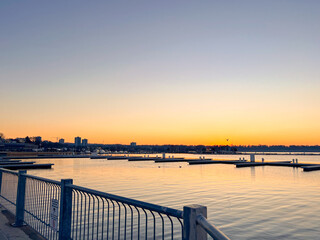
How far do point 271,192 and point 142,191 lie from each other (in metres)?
10.1

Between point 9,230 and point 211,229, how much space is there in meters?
7.50

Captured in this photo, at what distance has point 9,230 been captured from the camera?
26.1 feet

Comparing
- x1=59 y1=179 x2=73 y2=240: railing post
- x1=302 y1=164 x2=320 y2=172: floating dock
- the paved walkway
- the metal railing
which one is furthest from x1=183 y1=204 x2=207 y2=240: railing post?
x1=302 y1=164 x2=320 y2=172: floating dock

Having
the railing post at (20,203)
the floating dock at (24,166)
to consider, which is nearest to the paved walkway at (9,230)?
the railing post at (20,203)

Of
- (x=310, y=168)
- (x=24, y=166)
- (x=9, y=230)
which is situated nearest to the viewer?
(x=9, y=230)

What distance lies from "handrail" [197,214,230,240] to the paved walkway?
623 centimetres

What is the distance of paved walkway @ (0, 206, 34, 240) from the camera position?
7.28 meters

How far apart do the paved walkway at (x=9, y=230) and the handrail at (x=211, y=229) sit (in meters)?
6.23

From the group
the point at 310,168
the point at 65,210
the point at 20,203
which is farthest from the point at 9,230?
the point at 310,168

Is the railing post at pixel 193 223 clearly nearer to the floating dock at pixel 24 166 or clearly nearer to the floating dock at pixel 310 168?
the floating dock at pixel 24 166

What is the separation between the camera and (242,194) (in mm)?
19859

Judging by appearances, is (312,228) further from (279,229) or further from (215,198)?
(215,198)

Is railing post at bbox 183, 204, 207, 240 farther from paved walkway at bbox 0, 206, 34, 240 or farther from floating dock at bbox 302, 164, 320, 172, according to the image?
floating dock at bbox 302, 164, 320, 172

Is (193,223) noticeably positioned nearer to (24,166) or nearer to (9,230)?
(9,230)
